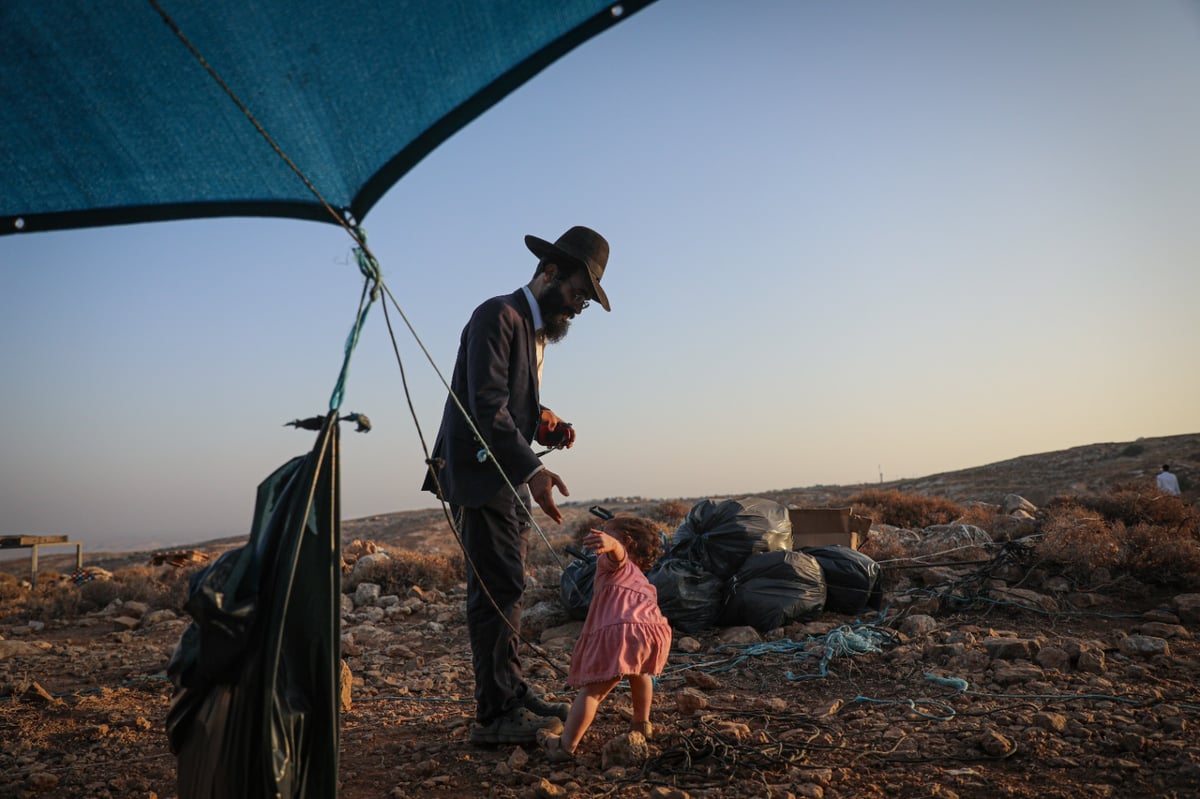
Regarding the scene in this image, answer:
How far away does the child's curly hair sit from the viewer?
323cm

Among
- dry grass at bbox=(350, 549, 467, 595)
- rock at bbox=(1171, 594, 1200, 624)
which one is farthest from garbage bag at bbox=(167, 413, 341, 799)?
dry grass at bbox=(350, 549, 467, 595)

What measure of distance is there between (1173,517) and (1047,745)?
6.33 meters

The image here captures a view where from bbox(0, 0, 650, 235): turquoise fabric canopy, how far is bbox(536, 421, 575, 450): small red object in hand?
138cm

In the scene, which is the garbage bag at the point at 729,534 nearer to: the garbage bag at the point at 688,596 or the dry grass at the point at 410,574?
the garbage bag at the point at 688,596

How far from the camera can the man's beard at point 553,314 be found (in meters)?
3.43

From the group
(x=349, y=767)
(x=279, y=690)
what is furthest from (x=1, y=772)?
(x=279, y=690)

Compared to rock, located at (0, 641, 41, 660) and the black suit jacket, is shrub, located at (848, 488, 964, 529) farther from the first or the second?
rock, located at (0, 641, 41, 660)

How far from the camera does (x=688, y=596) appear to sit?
17.3 ft

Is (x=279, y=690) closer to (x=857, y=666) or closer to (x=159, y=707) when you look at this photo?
(x=159, y=707)

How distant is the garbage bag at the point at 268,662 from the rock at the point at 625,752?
117 cm

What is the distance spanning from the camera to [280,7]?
2033 mm

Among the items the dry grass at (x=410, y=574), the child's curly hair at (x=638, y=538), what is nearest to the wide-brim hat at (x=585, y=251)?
the child's curly hair at (x=638, y=538)

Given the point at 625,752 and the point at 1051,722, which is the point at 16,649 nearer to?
the point at 625,752

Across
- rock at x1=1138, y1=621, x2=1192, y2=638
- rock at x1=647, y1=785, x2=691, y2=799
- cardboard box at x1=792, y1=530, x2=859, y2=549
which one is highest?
cardboard box at x1=792, y1=530, x2=859, y2=549
